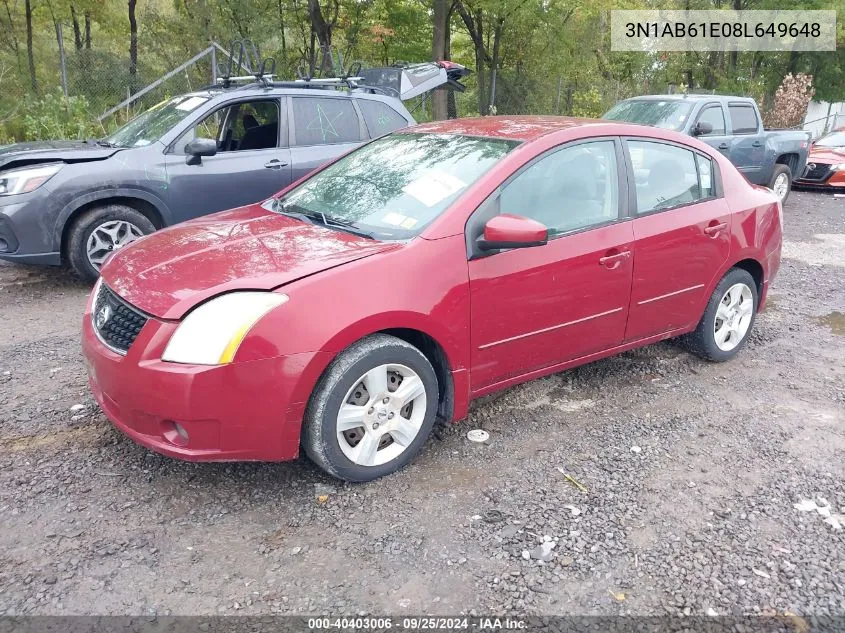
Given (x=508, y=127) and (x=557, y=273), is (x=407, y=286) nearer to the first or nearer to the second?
(x=557, y=273)

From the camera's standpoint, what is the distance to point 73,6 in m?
20.6

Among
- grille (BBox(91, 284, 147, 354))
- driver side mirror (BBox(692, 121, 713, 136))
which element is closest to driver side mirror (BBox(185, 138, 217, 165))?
grille (BBox(91, 284, 147, 354))

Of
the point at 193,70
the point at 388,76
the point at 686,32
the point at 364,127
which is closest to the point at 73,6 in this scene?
the point at 193,70

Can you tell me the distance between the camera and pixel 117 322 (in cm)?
298

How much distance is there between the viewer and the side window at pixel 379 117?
278 inches

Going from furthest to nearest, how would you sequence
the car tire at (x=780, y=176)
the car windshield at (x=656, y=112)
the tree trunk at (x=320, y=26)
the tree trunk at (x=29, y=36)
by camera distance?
the tree trunk at (x=320, y=26) < the tree trunk at (x=29, y=36) < the car tire at (x=780, y=176) < the car windshield at (x=656, y=112)

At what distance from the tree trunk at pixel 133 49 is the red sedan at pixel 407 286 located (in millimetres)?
11940

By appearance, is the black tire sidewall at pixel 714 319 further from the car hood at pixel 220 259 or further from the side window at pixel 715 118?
the side window at pixel 715 118

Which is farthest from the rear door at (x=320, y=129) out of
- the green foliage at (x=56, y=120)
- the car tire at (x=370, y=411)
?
the green foliage at (x=56, y=120)

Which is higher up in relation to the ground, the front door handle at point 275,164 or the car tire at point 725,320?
the front door handle at point 275,164

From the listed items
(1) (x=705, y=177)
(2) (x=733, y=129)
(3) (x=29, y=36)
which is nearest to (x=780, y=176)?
(2) (x=733, y=129)

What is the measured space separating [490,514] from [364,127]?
5.01m

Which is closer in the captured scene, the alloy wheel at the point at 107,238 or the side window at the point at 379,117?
the alloy wheel at the point at 107,238

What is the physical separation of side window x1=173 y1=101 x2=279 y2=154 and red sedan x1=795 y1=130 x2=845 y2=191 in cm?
1072
